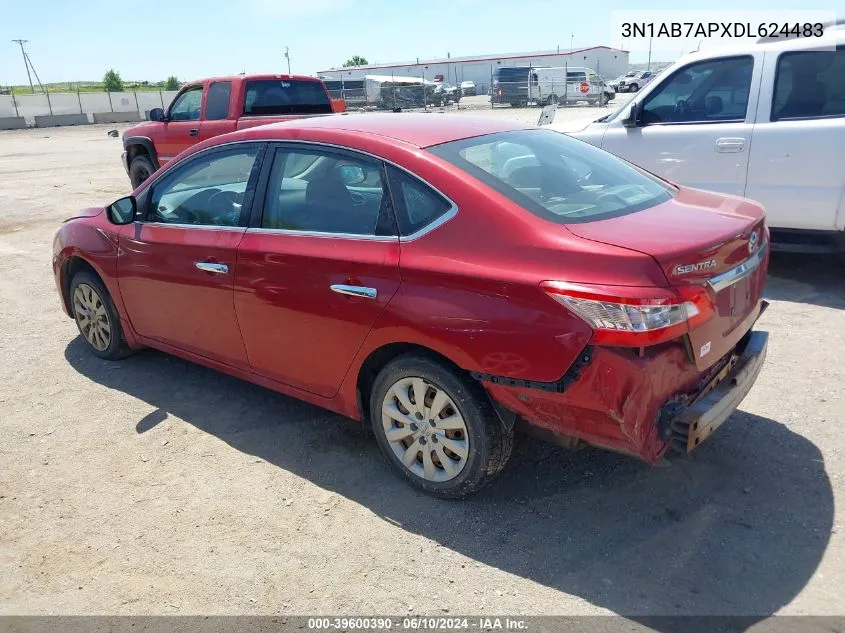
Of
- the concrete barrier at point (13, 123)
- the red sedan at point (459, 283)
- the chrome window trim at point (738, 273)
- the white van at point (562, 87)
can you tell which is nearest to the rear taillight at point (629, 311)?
the red sedan at point (459, 283)

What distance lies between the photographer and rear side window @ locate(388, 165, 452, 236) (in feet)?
9.97

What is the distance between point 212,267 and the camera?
3.82 m

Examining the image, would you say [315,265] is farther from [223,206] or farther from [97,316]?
[97,316]

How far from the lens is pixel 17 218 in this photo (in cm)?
1118

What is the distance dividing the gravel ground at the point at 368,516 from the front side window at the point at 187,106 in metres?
7.17

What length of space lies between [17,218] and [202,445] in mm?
9424

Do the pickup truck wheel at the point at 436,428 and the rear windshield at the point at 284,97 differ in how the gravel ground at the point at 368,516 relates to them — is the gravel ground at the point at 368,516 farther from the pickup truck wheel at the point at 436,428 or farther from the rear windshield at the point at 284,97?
the rear windshield at the point at 284,97

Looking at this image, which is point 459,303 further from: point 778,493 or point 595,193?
point 778,493

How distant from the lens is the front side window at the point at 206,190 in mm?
3857

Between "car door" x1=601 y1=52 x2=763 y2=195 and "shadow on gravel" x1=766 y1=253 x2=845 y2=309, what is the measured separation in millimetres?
949

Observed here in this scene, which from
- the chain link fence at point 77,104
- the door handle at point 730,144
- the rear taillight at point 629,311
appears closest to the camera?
the rear taillight at point 629,311

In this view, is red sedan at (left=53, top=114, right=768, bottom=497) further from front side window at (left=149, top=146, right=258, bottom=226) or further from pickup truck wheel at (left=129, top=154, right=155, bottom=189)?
pickup truck wheel at (left=129, top=154, right=155, bottom=189)

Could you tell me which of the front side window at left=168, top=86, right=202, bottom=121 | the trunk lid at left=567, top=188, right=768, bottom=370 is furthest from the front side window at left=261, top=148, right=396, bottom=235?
the front side window at left=168, top=86, right=202, bottom=121

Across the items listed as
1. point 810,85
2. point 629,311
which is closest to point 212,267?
point 629,311
